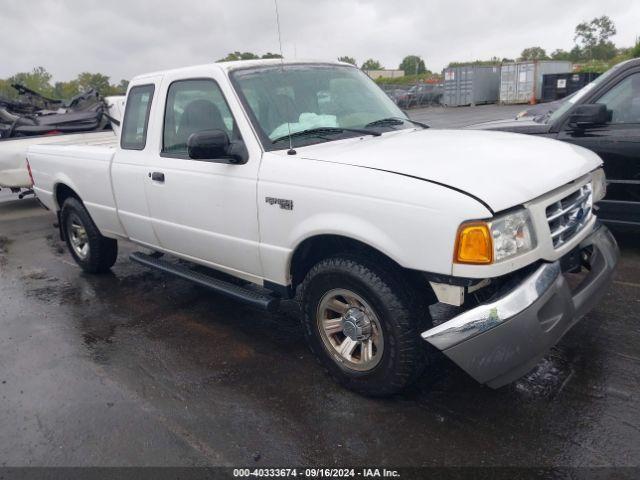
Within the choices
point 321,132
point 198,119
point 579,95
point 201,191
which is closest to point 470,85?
point 579,95

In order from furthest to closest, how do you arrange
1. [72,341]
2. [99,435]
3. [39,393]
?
1. [72,341]
2. [39,393]
3. [99,435]

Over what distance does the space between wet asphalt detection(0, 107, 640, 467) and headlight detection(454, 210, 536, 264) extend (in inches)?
38.6

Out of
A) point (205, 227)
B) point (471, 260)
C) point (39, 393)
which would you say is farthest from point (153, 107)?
point (471, 260)

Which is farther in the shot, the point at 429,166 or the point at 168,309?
the point at 168,309

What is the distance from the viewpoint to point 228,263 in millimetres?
3920

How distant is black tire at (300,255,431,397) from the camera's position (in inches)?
115

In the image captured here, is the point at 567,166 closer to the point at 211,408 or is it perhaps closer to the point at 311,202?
the point at 311,202

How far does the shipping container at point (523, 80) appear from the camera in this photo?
31047 mm

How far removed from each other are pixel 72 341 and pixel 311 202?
255 centimetres

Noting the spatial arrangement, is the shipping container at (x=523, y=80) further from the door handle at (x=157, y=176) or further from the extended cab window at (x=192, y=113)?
the door handle at (x=157, y=176)

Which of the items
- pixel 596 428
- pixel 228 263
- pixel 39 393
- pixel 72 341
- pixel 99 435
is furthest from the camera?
pixel 72 341

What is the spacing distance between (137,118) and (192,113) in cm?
87

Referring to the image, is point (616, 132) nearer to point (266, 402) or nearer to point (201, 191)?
point (201, 191)

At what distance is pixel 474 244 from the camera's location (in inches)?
102
